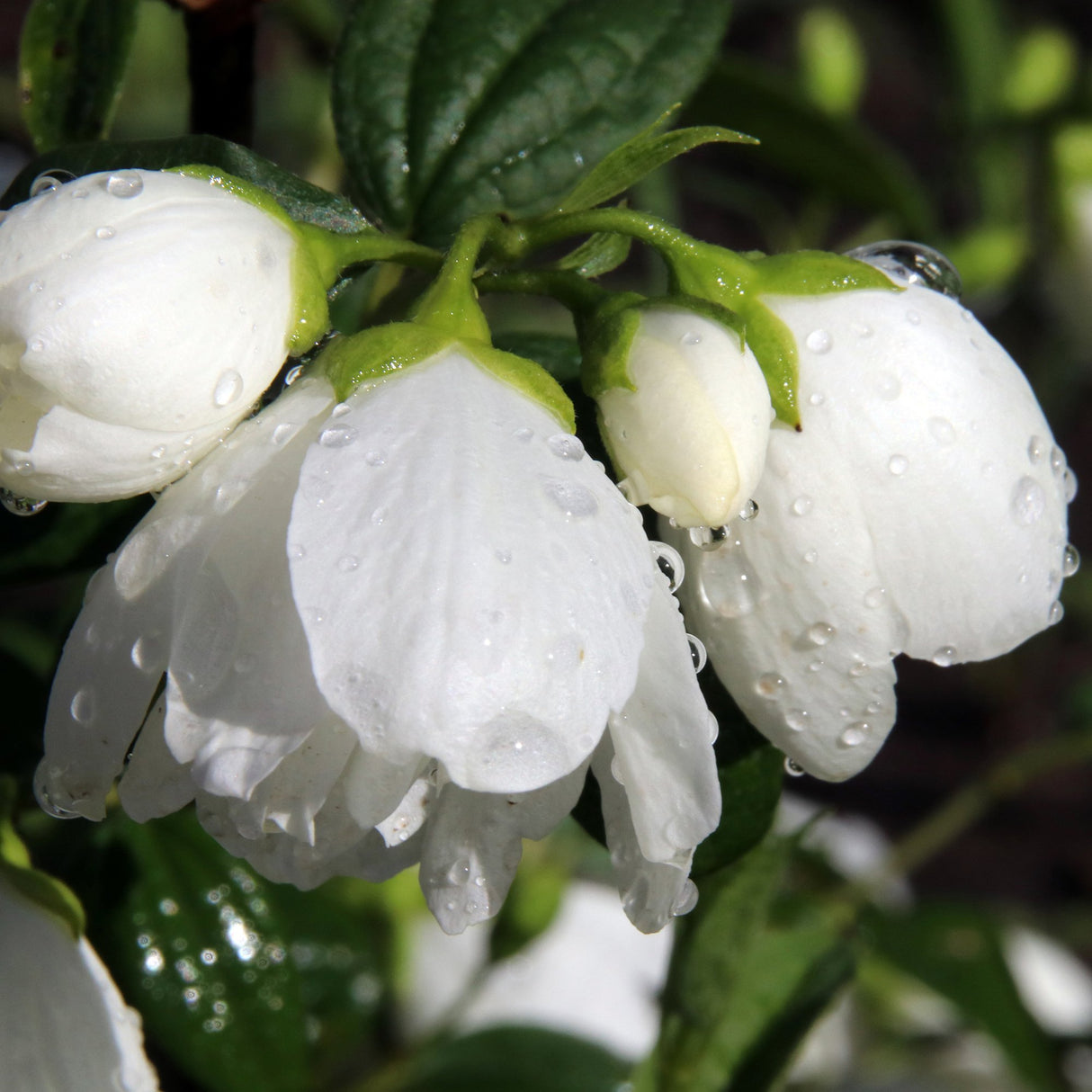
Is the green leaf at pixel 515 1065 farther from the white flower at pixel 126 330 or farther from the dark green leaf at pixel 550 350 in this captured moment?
the white flower at pixel 126 330

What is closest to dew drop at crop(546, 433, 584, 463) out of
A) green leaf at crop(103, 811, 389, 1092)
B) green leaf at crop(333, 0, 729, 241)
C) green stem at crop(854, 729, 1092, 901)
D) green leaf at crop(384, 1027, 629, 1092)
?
green leaf at crop(333, 0, 729, 241)

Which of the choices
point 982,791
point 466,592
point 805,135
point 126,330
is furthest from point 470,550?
point 982,791

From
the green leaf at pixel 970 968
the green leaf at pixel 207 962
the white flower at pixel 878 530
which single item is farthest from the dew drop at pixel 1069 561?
the green leaf at pixel 970 968

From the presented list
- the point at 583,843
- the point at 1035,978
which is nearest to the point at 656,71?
the point at 583,843

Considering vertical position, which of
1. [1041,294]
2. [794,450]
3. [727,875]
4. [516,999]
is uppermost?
[794,450]

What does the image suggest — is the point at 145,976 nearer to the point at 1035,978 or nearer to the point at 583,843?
the point at 583,843

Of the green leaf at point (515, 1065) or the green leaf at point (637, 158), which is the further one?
the green leaf at point (515, 1065)
